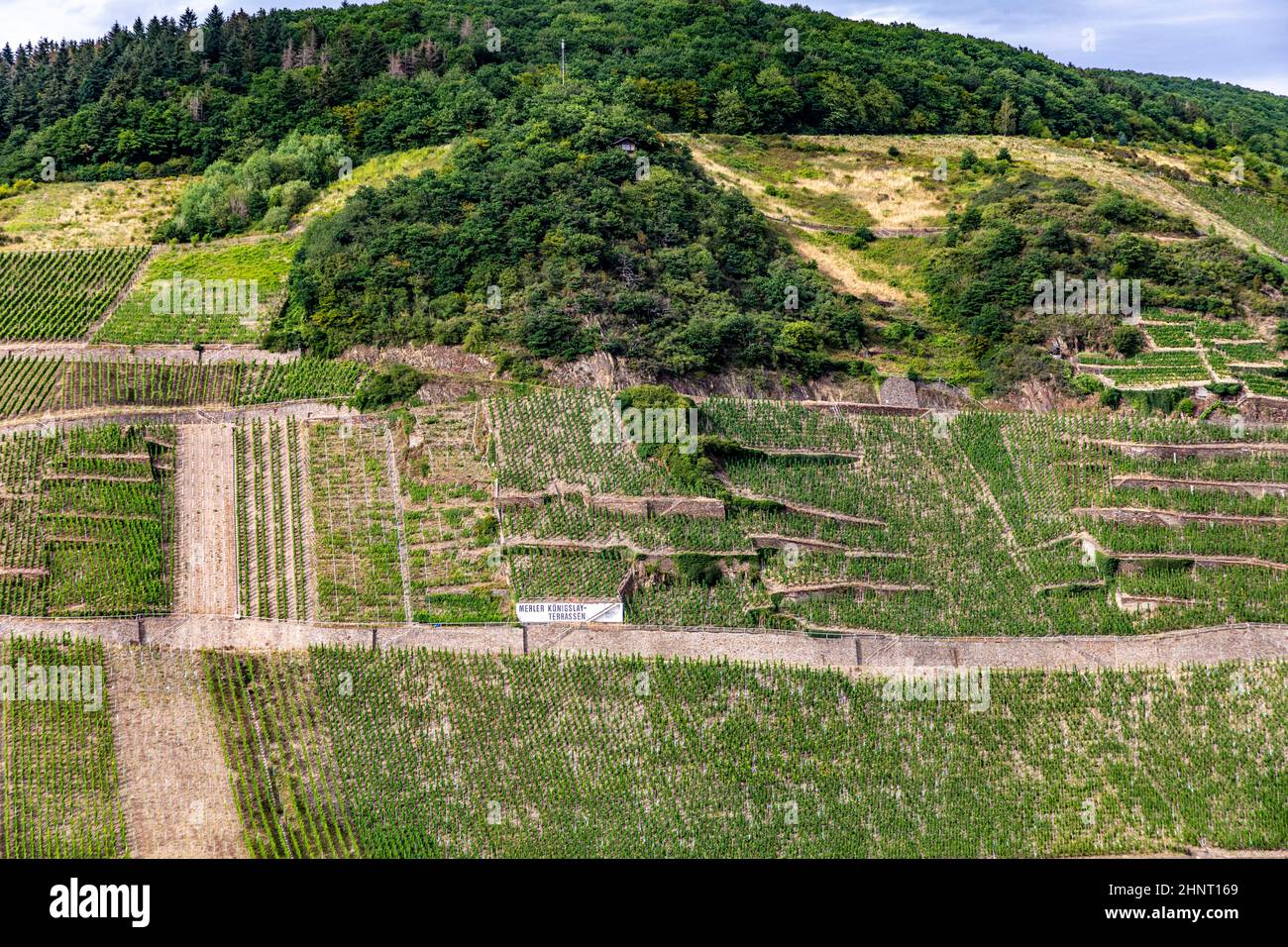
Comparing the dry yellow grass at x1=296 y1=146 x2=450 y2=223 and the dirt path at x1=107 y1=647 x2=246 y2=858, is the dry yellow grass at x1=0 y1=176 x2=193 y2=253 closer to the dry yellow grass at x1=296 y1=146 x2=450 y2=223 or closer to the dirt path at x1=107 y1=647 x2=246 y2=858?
the dry yellow grass at x1=296 y1=146 x2=450 y2=223

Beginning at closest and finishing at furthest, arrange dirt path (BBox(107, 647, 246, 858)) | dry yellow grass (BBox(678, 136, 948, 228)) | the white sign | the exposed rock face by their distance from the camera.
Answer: dirt path (BBox(107, 647, 246, 858)), the white sign, the exposed rock face, dry yellow grass (BBox(678, 136, 948, 228))

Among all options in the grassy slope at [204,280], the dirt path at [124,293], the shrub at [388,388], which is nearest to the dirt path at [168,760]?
the shrub at [388,388]

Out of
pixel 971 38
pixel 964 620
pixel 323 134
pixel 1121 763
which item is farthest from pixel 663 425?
pixel 971 38

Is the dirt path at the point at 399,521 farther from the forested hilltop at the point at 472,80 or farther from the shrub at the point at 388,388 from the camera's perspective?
the forested hilltop at the point at 472,80

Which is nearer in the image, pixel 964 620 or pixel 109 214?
pixel 964 620

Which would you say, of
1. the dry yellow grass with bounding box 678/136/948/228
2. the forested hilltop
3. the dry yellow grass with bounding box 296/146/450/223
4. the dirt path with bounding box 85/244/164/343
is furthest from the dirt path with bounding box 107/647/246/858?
the dry yellow grass with bounding box 678/136/948/228

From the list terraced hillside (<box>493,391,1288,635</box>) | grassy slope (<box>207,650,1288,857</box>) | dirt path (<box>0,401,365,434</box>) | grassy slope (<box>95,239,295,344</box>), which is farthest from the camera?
grassy slope (<box>95,239,295,344</box>)

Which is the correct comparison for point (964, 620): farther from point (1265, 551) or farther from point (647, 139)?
point (647, 139)
